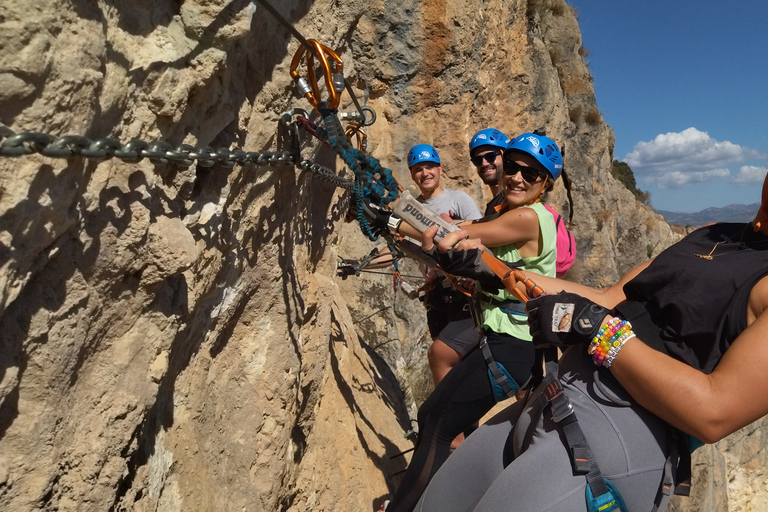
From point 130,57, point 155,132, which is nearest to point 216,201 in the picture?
point 155,132

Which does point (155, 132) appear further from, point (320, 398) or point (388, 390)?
point (388, 390)

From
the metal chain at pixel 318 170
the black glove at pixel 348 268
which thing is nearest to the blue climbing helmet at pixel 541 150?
the metal chain at pixel 318 170

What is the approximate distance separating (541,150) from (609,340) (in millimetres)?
1190

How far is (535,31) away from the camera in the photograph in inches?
316

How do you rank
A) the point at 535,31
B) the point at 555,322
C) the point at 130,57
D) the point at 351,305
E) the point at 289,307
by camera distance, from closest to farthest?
the point at 130,57, the point at 555,322, the point at 289,307, the point at 351,305, the point at 535,31

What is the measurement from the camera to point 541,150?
8.02 ft

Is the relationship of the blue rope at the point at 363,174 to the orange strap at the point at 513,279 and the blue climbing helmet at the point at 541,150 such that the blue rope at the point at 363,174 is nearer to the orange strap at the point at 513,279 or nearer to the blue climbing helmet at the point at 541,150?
the orange strap at the point at 513,279

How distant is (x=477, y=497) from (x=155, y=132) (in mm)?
1535

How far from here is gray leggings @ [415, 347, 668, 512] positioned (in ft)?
4.88

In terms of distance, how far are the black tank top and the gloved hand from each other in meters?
0.98

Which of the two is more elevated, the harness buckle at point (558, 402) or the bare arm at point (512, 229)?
the bare arm at point (512, 229)

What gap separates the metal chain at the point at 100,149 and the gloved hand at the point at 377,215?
77cm

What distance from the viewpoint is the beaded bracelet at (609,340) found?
1490 mm

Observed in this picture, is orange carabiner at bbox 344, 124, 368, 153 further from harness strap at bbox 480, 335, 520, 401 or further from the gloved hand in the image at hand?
harness strap at bbox 480, 335, 520, 401
